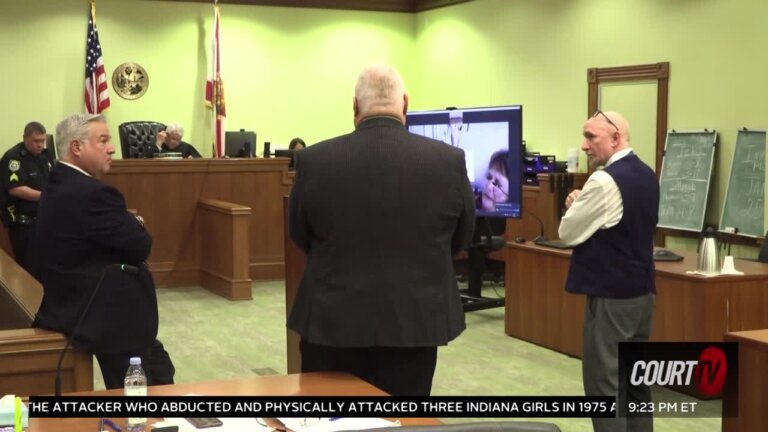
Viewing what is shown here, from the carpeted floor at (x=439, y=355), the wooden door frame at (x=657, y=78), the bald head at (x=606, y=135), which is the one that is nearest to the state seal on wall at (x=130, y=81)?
the carpeted floor at (x=439, y=355)

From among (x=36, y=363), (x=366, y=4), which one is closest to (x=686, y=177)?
(x=366, y=4)

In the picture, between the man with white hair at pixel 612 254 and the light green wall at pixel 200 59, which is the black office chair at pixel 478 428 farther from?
the light green wall at pixel 200 59

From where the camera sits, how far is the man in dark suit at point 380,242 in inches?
108

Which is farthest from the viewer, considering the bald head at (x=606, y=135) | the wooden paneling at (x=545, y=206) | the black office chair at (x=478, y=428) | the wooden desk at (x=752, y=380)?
the wooden paneling at (x=545, y=206)

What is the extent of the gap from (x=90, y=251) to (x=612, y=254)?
6.94 ft

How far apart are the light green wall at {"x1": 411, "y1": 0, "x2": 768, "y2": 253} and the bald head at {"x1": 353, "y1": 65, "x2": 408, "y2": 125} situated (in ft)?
22.3

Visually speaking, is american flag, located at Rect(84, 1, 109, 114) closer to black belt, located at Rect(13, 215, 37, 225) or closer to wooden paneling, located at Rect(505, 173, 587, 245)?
Answer: black belt, located at Rect(13, 215, 37, 225)

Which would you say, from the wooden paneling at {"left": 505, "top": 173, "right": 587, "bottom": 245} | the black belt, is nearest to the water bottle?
the black belt

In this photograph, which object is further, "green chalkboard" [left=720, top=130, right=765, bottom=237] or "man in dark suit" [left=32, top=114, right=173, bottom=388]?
"green chalkboard" [left=720, top=130, right=765, bottom=237]

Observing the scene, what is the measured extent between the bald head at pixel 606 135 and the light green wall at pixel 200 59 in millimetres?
9617

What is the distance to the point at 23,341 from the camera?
3348mm

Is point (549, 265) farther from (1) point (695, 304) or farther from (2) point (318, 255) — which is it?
(2) point (318, 255)

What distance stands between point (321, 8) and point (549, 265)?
8.12 meters

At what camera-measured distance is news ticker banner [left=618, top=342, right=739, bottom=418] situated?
4.07m
